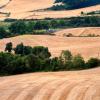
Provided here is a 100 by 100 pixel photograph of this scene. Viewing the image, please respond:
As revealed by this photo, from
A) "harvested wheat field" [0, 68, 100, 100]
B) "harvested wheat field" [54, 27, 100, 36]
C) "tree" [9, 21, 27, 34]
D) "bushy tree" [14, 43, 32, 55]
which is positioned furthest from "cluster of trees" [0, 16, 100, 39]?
"harvested wheat field" [0, 68, 100, 100]

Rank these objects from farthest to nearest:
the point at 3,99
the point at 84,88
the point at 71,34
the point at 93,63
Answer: the point at 71,34
the point at 93,63
the point at 84,88
the point at 3,99

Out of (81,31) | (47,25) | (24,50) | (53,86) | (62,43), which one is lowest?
(53,86)

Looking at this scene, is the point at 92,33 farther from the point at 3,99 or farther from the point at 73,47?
the point at 3,99

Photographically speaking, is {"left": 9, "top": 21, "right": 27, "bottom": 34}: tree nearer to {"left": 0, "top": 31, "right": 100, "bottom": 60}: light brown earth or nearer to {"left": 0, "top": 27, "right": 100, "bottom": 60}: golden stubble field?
{"left": 0, "top": 27, "right": 100, "bottom": 60}: golden stubble field

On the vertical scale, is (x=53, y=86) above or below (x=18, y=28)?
below

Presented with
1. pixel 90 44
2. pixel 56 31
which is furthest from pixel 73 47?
pixel 56 31

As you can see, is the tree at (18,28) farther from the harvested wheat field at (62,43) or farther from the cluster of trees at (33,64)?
the cluster of trees at (33,64)

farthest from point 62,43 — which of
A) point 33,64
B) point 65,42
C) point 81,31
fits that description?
point 33,64

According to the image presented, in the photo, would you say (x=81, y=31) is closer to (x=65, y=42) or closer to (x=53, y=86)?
(x=65, y=42)
